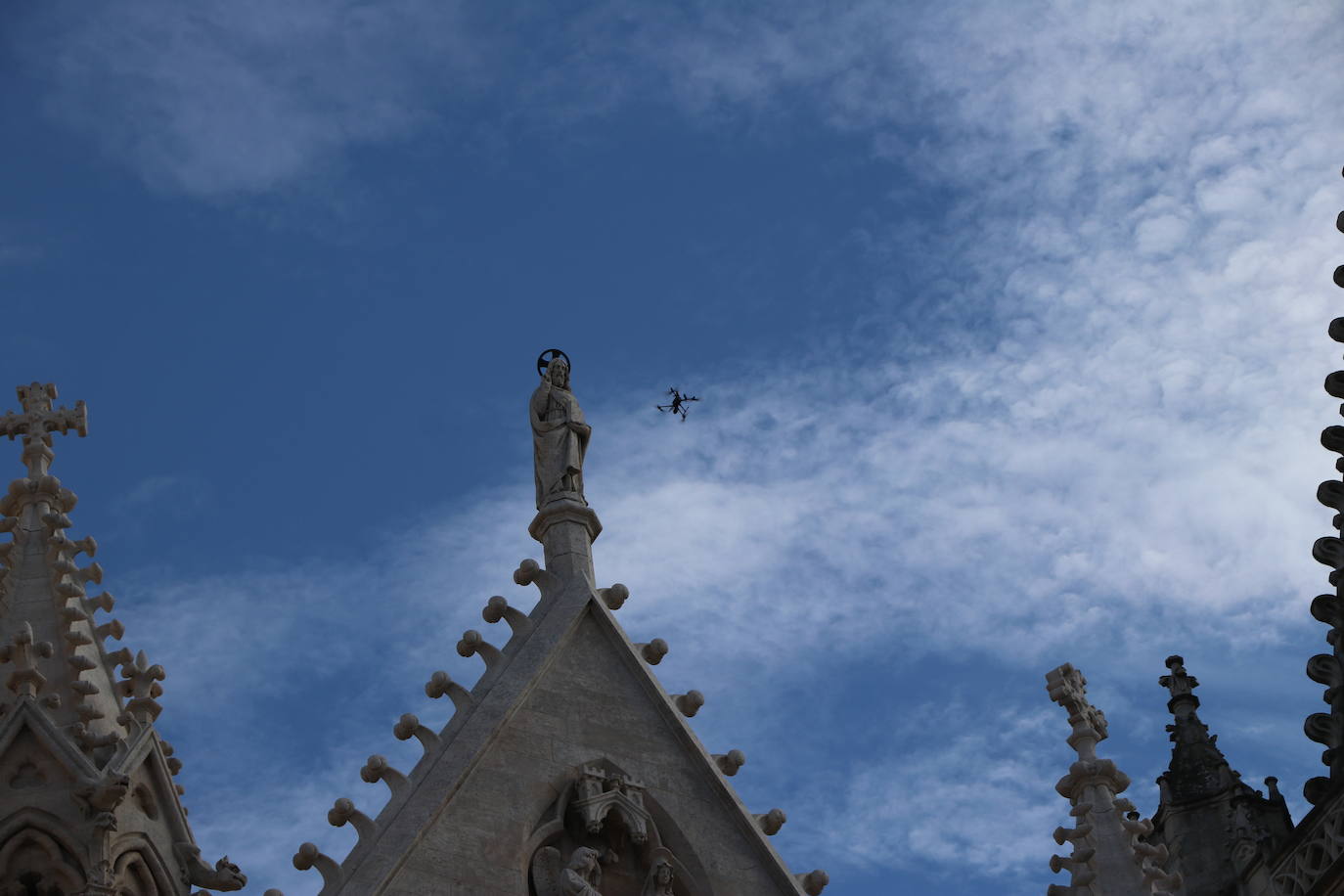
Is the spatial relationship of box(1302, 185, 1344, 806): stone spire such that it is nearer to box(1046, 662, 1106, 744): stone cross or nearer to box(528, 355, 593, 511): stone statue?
box(1046, 662, 1106, 744): stone cross

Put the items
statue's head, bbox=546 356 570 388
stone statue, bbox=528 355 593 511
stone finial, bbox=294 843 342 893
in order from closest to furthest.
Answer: stone finial, bbox=294 843 342 893 → stone statue, bbox=528 355 593 511 → statue's head, bbox=546 356 570 388

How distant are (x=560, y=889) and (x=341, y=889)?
5.83 feet

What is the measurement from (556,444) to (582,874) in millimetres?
4924

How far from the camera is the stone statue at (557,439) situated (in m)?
25.4

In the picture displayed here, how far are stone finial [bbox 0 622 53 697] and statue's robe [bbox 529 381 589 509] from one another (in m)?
4.59

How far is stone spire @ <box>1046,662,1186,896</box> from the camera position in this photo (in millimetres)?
23531

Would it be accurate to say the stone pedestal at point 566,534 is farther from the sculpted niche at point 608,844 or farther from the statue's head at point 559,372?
the sculpted niche at point 608,844

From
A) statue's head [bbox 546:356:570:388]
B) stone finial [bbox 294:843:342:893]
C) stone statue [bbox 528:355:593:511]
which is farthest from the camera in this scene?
statue's head [bbox 546:356:570:388]

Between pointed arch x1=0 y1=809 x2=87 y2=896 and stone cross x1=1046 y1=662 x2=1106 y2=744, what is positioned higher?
stone cross x1=1046 y1=662 x2=1106 y2=744

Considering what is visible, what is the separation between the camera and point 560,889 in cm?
2203

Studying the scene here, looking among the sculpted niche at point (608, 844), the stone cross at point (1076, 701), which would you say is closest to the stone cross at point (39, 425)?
the sculpted niche at point (608, 844)

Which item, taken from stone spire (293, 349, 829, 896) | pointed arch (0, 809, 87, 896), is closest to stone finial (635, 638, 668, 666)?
stone spire (293, 349, 829, 896)

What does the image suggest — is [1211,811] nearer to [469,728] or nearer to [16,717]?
[469,728]

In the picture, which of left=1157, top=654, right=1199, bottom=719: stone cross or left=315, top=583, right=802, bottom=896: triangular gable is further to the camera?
left=1157, top=654, right=1199, bottom=719: stone cross
